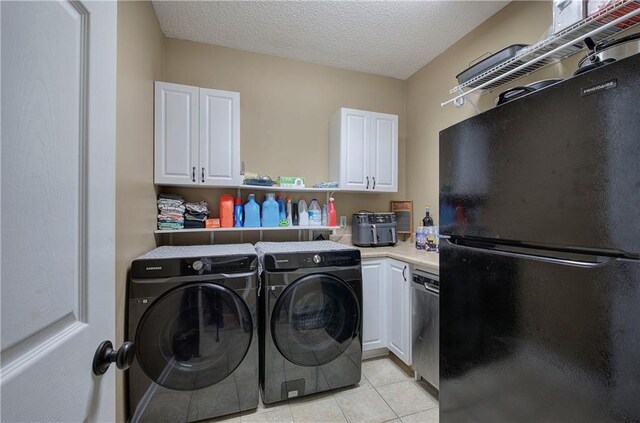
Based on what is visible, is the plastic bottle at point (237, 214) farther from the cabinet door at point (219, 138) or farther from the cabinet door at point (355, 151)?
the cabinet door at point (355, 151)

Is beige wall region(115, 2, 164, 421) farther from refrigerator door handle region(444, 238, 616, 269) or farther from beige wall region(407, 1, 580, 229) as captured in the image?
beige wall region(407, 1, 580, 229)

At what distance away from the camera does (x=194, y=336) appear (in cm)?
Result: 155

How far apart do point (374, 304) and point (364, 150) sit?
4.66 ft

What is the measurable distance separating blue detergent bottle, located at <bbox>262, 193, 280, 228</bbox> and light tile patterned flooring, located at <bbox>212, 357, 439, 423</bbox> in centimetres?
133

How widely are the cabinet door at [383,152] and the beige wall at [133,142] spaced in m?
1.88

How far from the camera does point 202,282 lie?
A: 1.57m

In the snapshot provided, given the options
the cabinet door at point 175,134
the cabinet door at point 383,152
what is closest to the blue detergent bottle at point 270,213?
the cabinet door at point 175,134

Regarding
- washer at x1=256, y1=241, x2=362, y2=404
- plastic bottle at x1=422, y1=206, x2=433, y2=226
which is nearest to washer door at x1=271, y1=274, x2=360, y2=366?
washer at x1=256, y1=241, x2=362, y2=404

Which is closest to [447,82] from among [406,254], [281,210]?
[406,254]

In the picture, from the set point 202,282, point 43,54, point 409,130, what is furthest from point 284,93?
point 43,54

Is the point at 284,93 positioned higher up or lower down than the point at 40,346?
higher up

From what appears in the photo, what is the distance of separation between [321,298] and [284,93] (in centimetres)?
201

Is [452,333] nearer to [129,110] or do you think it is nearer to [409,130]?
[129,110]

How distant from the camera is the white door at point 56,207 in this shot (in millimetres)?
361
